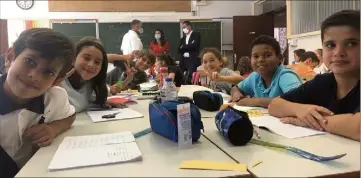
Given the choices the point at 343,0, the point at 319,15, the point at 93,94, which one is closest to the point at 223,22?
the point at 319,15

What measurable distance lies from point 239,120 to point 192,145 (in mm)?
182

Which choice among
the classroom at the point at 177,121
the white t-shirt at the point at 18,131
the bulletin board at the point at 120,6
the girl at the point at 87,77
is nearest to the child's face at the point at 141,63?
the classroom at the point at 177,121

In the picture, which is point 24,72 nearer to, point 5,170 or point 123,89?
point 5,170

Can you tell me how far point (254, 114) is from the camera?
1597mm

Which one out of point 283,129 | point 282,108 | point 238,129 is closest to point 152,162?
point 238,129

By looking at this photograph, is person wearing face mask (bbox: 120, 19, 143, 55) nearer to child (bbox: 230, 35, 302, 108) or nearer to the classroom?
the classroom

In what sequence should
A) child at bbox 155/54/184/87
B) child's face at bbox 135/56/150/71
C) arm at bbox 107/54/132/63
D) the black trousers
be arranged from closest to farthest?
arm at bbox 107/54/132/63, child's face at bbox 135/56/150/71, child at bbox 155/54/184/87, the black trousers

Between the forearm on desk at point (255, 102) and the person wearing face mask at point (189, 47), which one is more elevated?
the person wearing face mask at point (189, 47)

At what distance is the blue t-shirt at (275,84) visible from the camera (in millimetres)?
1972

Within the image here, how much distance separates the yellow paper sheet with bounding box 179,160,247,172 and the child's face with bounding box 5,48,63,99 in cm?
65

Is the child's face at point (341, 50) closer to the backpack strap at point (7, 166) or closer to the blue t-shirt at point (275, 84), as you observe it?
the blue t-shirt at point (275, 84)

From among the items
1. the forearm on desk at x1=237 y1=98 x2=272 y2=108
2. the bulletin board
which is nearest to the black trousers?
the bulletin board

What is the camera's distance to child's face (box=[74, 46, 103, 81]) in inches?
79.3

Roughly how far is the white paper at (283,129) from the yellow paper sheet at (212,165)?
1.23 feet
